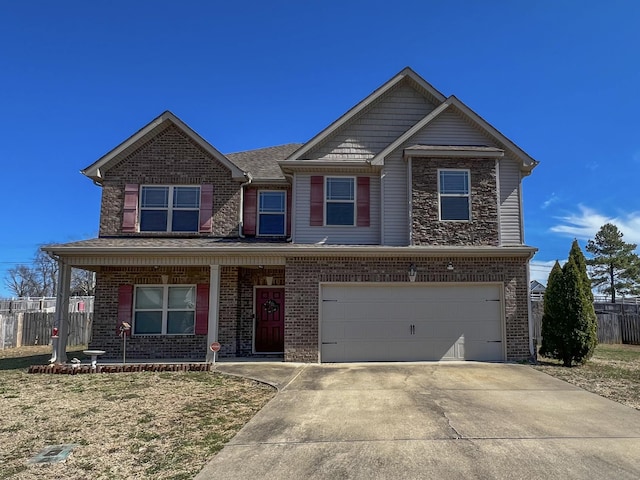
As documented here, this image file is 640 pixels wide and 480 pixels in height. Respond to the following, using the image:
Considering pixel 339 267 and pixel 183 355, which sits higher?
pixel 339 267

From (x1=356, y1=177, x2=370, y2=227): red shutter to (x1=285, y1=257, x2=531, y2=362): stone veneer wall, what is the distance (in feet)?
4.11

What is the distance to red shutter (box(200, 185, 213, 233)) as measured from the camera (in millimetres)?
13133

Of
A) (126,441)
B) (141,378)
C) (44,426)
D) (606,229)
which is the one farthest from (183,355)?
(606,229)

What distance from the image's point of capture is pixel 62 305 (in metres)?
11.6

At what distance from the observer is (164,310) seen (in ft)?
41.9

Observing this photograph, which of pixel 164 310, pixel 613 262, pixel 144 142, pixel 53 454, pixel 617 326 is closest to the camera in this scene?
pixel 53 454

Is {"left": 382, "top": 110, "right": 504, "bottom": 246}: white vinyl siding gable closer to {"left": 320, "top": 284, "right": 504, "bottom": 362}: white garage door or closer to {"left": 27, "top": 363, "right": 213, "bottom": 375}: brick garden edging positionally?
{"left": 320, "top": 284, "right": 504, "bottom": 362}: white garage door

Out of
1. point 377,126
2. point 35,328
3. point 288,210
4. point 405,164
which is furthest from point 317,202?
point 35,328

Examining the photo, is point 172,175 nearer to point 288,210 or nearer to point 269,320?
point 288,210

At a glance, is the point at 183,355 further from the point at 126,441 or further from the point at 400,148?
the point at 400,148

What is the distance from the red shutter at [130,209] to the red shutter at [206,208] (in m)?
2.00

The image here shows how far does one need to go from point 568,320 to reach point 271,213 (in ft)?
29.3

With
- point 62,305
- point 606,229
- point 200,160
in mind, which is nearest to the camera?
point 62,305

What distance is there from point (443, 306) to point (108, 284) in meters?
9.76
